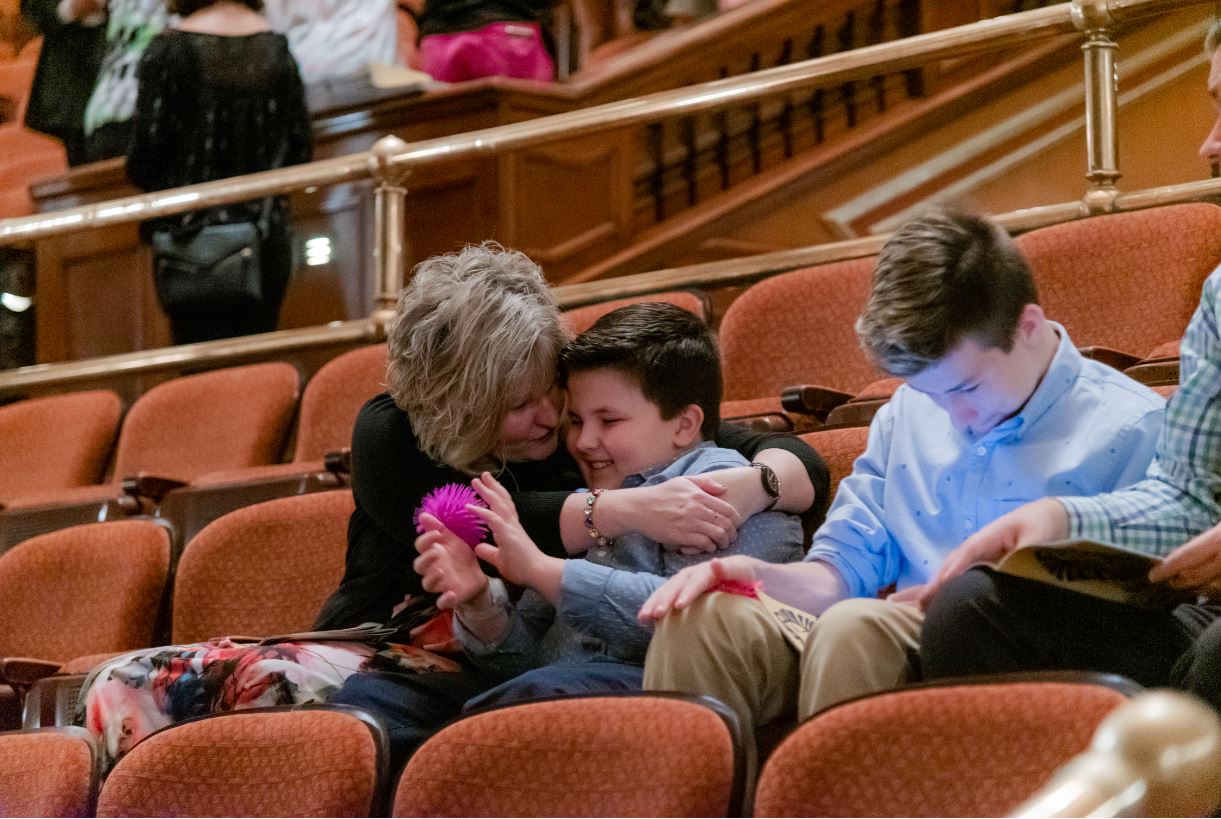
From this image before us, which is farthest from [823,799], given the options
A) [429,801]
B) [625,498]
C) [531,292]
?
[531,292]

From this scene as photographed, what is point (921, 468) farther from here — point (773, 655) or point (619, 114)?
point (619, 114)

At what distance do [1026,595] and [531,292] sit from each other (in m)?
0.50

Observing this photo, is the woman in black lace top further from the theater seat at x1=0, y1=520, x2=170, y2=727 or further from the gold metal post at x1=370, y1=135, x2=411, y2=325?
the theater seat at x1=0, y1=520, x2=170, y2=727

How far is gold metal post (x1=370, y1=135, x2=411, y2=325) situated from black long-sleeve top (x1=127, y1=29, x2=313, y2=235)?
256 mm

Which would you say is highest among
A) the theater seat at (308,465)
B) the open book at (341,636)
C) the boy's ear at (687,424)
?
the boy's ear at (687,424)

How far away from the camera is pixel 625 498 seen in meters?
1.04

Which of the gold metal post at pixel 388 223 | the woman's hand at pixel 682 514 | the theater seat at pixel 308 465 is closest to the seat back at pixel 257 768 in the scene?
the woman's hand at pixel 682 514

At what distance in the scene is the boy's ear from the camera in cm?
109

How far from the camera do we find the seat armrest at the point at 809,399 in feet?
4.40

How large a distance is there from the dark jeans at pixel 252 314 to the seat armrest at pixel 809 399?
108 cm

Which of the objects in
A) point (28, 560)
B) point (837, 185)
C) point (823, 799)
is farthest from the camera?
point (837, 185)

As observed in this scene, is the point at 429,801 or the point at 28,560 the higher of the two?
the point at 429,801

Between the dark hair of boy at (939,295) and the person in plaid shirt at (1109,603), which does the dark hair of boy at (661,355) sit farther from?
the person in plaid shirt at (1109,603)

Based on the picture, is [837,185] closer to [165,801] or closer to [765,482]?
[765,482]
